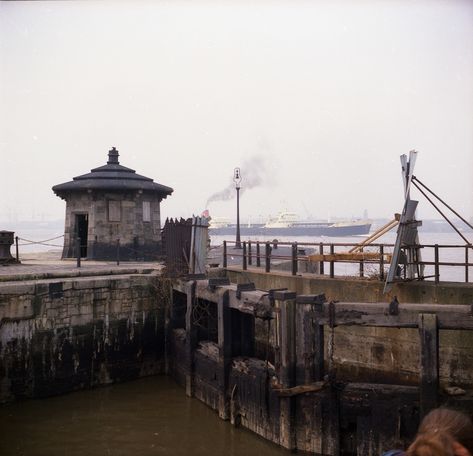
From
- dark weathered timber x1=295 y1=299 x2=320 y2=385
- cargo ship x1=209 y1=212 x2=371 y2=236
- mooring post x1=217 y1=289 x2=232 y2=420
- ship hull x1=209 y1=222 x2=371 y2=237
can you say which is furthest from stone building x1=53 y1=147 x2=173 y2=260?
ship hull x1=209 y1=222 x2=371 y2=237

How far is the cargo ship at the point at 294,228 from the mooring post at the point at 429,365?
10889cm

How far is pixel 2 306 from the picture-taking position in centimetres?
1054

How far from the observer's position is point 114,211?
18.1 metres

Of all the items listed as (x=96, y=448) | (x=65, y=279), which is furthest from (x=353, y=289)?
(x=65, y=279)

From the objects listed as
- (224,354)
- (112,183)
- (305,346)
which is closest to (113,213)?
(112,183)

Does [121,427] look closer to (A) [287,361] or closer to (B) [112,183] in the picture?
(A) [287,361]

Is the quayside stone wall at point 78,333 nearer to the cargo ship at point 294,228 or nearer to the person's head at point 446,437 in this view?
the person's head at point 446,437

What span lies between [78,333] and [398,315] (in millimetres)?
7580

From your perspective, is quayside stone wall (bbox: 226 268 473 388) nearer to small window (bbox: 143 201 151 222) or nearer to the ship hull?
small window (bbox: 143 201 151 222)

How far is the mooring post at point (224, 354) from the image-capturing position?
973 centimetres

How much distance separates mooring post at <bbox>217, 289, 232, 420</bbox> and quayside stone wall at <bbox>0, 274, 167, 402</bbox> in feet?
10.4

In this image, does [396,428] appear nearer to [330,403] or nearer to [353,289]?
[330,403]

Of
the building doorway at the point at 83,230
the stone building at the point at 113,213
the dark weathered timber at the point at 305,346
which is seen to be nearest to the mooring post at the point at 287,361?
the dark weathered timber at the point at 305,346

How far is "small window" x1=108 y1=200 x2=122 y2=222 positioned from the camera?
18.1 m
